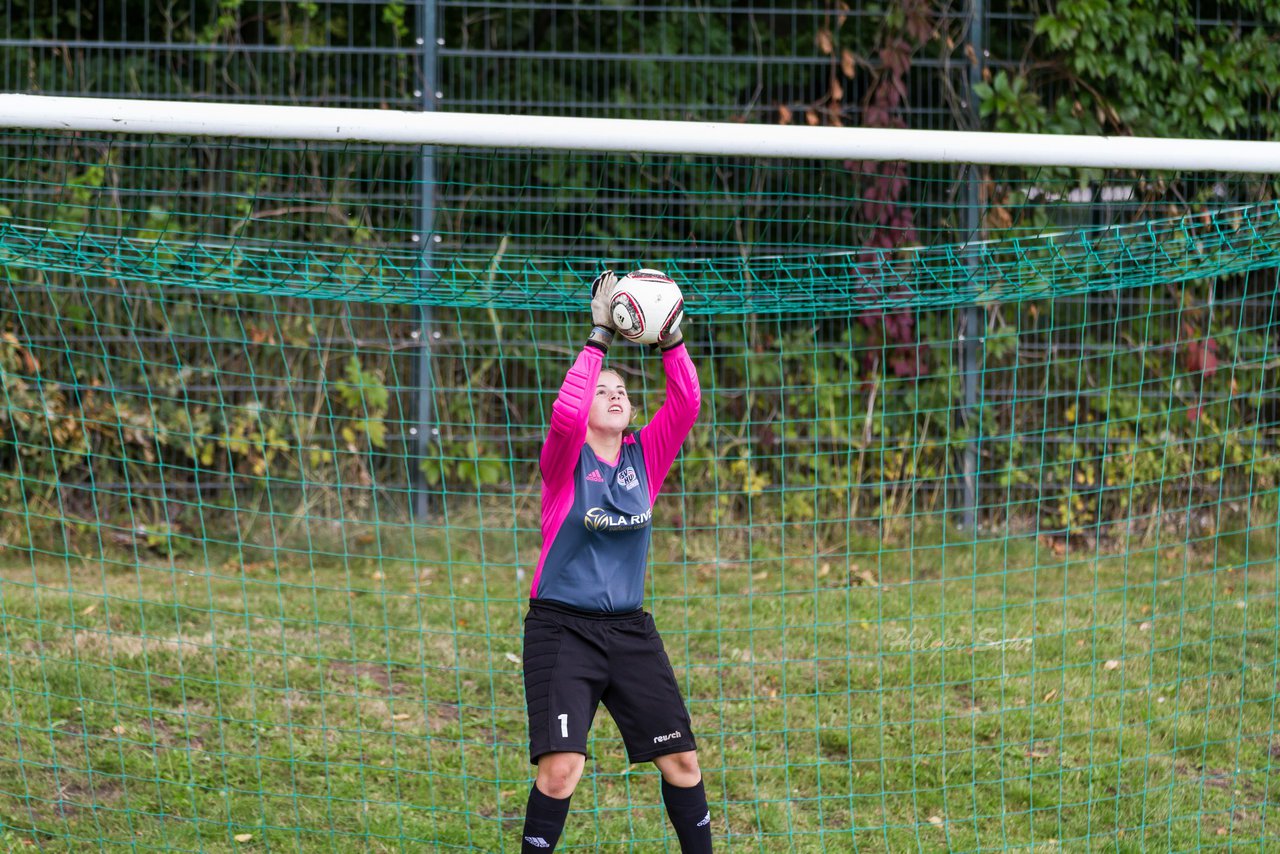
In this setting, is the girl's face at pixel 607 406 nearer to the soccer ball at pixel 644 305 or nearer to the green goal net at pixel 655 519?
the soccer ball at pixel 644 305

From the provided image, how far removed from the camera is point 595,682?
3.39 m

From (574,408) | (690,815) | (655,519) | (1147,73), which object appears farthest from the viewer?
(1147,73)

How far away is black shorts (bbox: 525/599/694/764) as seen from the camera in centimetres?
332

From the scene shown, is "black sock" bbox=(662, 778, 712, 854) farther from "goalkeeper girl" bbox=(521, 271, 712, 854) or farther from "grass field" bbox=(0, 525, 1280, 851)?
"grass field" bbox=(0, 525, 1280, 851)

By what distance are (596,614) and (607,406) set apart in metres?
0.57

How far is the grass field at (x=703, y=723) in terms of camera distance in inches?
168

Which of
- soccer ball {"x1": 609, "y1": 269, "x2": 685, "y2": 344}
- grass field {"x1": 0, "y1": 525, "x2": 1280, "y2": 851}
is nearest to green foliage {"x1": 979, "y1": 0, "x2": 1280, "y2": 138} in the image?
grass field {"x1": 0, "y1": 525, "x2": 1280, "y2": 851}

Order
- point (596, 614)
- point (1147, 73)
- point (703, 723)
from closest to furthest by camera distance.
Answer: point (596, 614) < point (703, 723) < point (1147, 73)

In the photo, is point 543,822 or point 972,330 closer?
point 543,822

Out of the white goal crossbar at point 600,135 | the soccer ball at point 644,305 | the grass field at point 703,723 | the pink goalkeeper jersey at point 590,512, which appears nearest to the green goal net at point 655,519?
the grass field at point 703,723

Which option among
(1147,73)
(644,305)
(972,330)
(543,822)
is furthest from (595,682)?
(1147,73)

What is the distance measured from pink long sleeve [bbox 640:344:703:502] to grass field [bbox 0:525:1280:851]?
1343 millimetres

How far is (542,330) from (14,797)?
4.01 meters

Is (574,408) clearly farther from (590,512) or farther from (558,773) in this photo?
(558,773)
